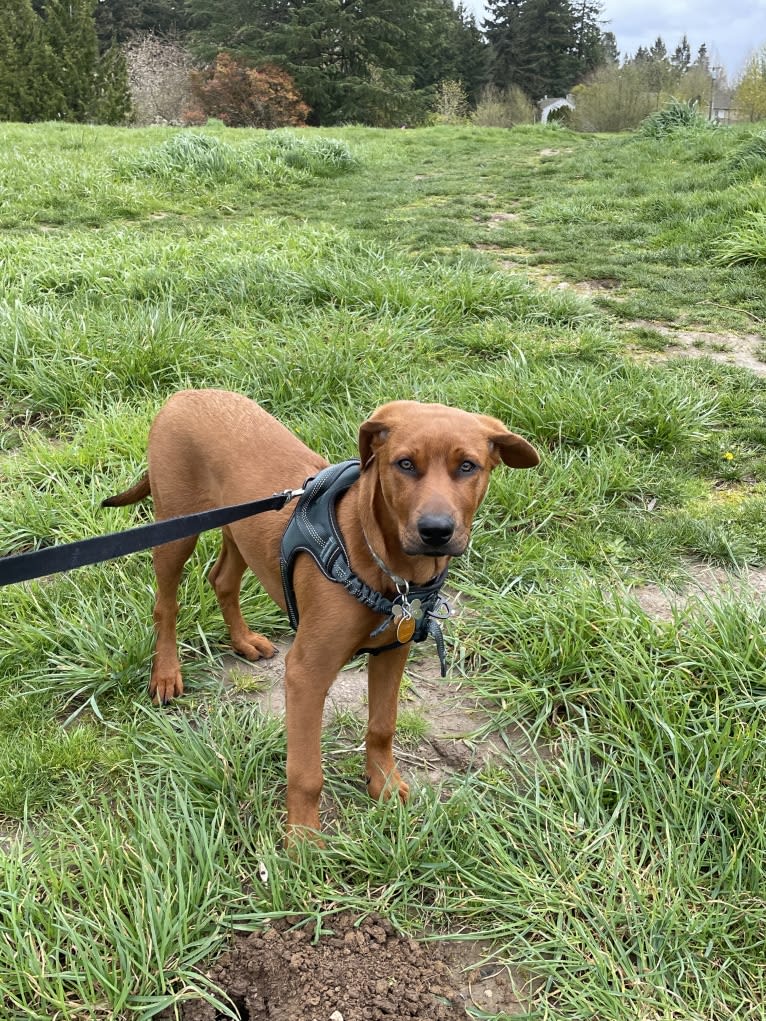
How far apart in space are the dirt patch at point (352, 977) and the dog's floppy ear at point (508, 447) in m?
1.32

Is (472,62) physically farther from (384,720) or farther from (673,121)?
(384,720)

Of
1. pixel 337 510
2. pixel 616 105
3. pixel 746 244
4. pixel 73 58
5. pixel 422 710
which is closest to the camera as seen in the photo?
pixel 337 510

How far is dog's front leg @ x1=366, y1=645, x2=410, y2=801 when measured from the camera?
2318 millimetres

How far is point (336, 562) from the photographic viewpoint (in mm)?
2100

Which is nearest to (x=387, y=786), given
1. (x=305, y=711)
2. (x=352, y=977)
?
(x=305, y=711)

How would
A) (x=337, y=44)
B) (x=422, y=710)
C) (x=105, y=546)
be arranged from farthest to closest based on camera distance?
(x=337, y=44) < (x=422, y=710) < (x=105, y=546)

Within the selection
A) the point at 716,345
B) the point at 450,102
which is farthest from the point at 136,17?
the point at 716,345

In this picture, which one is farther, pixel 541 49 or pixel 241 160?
pixel 541 49

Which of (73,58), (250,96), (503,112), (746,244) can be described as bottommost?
(746,244)

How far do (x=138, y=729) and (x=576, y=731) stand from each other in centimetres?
151

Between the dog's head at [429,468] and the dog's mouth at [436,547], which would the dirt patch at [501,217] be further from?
the dog's mouth at [436,547]

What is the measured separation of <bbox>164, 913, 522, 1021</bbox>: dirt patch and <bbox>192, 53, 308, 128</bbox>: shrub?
31798 millimetres

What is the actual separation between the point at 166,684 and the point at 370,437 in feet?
4.42

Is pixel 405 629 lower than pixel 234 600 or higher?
higher
